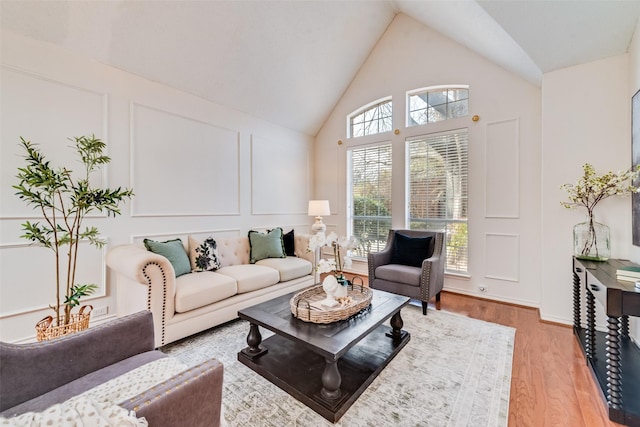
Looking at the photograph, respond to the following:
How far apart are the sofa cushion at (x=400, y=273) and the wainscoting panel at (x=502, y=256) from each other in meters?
1.05

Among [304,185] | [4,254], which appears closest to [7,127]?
[4,254]

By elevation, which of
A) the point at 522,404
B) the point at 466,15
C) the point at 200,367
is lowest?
the point at 522,404

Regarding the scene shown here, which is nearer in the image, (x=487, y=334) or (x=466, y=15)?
(x=487, y=334)

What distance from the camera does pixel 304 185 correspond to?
5238mm

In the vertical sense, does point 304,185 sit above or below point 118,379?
above

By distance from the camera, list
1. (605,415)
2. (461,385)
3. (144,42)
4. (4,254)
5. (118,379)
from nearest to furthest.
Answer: (118,379) < (605,415) < (461,385) < (4,254) < (144,42)

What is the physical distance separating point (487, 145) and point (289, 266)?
3.05m

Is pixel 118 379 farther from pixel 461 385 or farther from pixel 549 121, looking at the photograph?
pixel 549 121

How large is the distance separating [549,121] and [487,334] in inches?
90.9

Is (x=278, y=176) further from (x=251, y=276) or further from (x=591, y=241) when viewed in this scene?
(x=591, y=241)

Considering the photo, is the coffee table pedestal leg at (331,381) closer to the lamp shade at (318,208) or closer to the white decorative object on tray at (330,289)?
the white decorative object on tray at (330,289)

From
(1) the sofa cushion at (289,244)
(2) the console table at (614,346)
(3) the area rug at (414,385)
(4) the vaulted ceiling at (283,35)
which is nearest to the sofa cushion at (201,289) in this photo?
(3) the area rug at (414,385)

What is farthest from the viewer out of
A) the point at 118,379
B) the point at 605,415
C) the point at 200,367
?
the point at 605,415

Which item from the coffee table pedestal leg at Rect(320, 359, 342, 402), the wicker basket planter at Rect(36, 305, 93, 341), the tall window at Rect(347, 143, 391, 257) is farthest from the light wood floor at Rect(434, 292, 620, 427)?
the wicker basket planter at Rect(36, 305, 93, 341)
